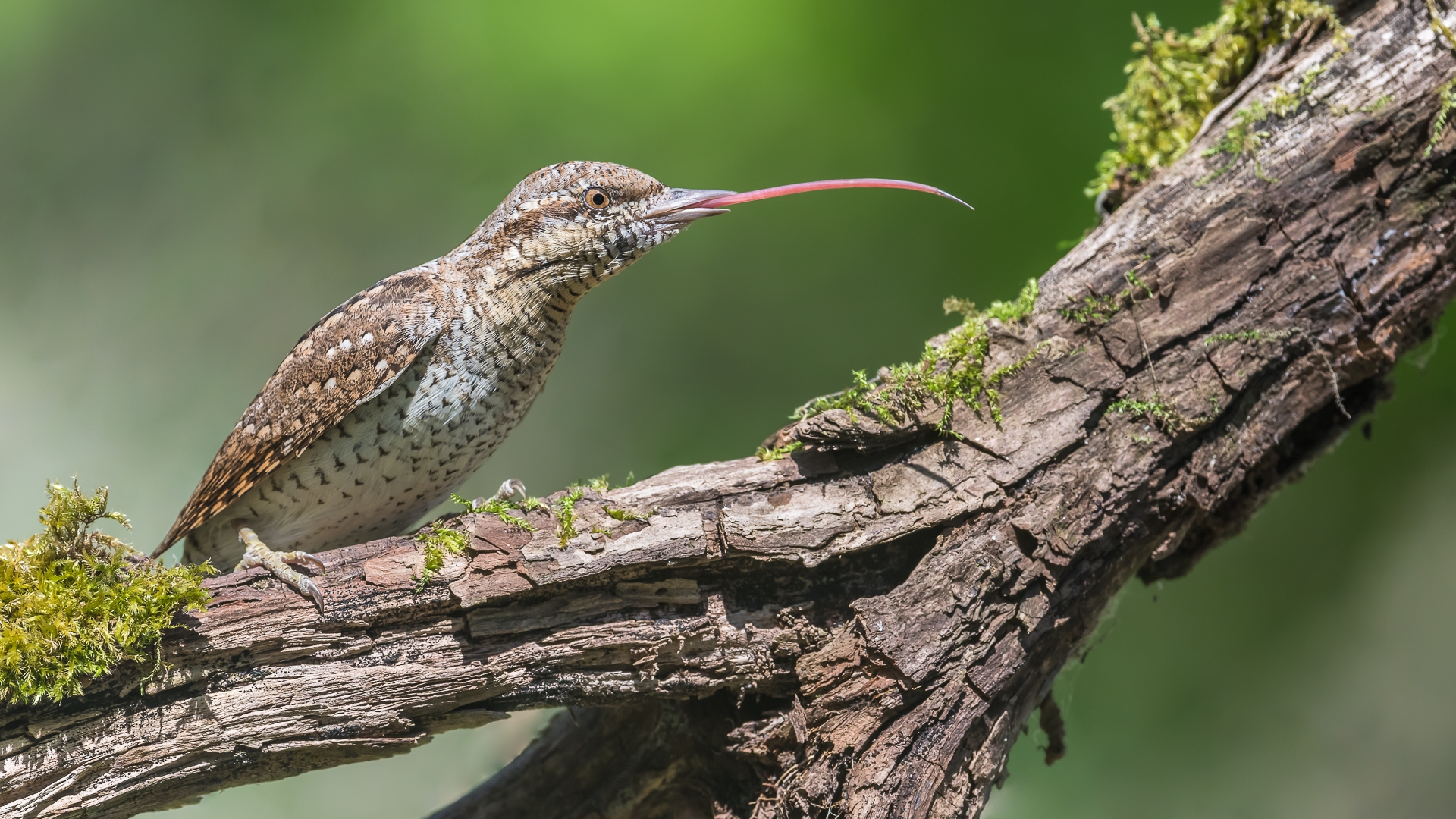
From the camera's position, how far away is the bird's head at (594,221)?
6.63ft

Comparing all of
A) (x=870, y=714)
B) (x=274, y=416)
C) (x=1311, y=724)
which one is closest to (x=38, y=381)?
(x=274, y=416)

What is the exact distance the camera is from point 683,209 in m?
2.01

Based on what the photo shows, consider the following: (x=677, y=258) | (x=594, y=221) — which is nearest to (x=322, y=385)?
(x=594, y=221)

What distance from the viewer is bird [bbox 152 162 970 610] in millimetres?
1925

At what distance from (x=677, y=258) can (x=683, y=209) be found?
1720mm

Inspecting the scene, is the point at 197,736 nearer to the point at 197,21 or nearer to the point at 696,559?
the point at 696,559

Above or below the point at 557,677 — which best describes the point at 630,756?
below

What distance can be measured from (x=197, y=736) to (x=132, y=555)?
407mm

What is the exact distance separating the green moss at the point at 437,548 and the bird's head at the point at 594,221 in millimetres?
684

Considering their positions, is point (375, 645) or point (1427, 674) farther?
point (1427, 674)

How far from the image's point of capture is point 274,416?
195 cm

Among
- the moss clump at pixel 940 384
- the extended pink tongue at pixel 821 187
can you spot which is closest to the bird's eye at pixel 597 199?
the extended pink tongue at pixel 821 187

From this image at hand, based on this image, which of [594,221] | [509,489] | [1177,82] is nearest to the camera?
[594,221]

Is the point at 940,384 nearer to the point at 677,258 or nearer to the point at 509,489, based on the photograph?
the point at 509,489
